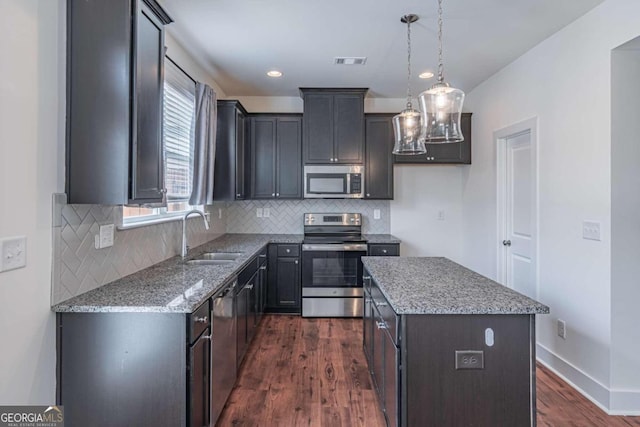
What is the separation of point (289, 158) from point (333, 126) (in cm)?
68

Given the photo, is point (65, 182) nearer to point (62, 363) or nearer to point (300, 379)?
point (62, 363)

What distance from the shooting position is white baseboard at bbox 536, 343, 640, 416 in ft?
7.64

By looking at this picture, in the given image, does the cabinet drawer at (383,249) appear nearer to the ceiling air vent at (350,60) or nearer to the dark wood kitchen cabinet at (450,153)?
the dark wood kitchen cabinet at (450,153)

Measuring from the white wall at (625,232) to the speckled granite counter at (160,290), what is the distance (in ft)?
8.47

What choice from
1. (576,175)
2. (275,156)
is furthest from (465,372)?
(275,156)

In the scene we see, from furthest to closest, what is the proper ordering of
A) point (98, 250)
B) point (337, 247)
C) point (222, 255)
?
1. point (337, 247)
2. point (222, 255)
3. point (98, 250)

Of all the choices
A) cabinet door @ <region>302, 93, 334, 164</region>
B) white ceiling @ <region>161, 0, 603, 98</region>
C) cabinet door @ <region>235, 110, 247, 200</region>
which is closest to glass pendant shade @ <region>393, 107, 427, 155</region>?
white ceiling @ <region>161, 0, 603, 98</region>

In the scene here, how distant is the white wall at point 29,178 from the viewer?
1.41m

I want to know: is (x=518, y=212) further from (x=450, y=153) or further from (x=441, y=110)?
(x=441, y=110)

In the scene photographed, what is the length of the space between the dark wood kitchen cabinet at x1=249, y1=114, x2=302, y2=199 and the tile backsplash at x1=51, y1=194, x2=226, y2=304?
193cm

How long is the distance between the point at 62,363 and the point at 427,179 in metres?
4.31

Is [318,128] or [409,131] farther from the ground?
[318,128]

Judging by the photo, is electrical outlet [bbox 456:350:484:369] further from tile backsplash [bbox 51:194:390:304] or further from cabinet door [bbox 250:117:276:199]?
cabinet door [bbox 250:117:276:199]

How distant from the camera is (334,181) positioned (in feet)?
14.5
